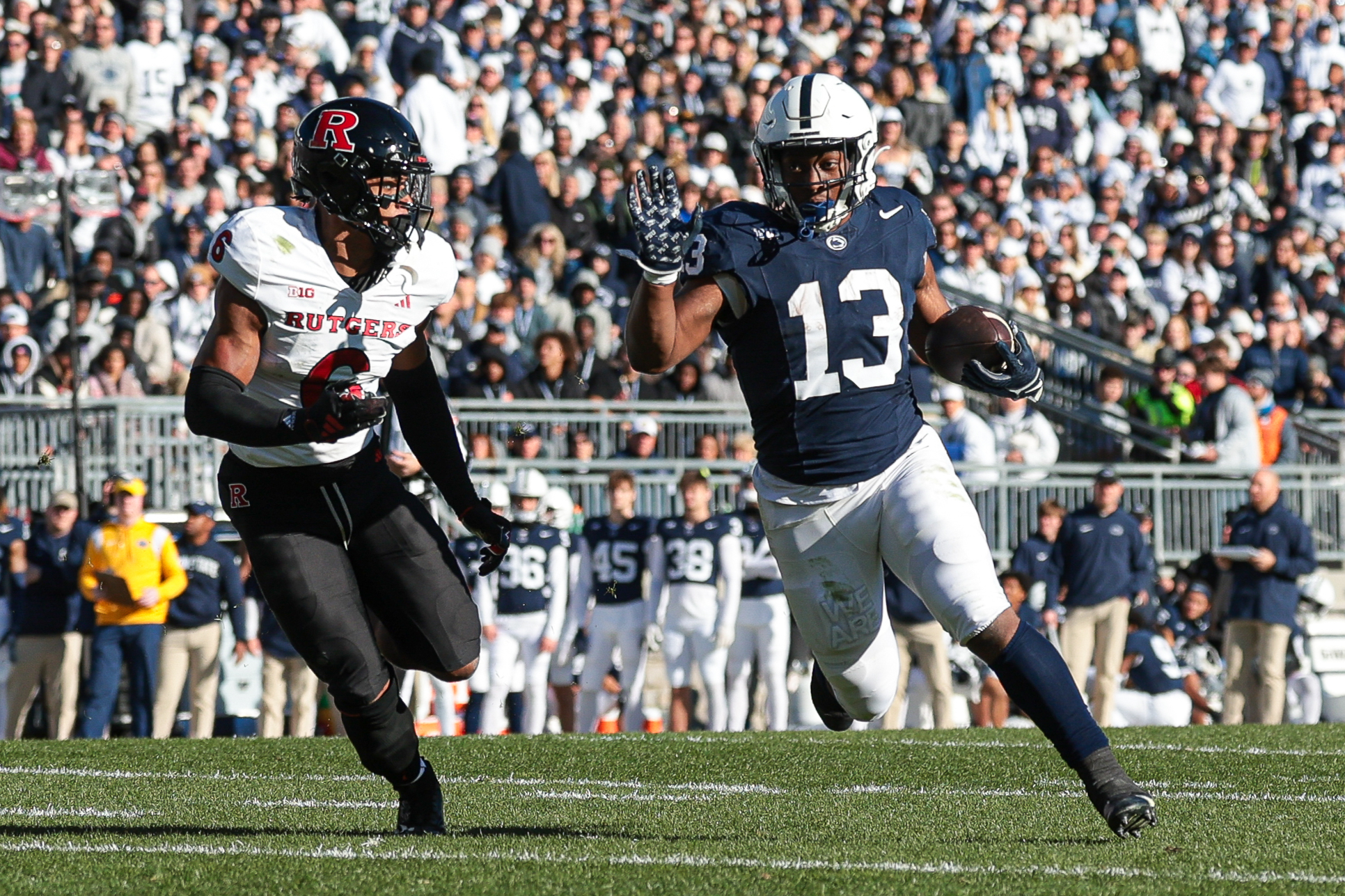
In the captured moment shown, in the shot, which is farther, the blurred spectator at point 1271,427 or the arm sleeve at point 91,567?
the blurred spectator at point 1271,427

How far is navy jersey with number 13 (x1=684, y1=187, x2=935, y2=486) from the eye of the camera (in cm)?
483

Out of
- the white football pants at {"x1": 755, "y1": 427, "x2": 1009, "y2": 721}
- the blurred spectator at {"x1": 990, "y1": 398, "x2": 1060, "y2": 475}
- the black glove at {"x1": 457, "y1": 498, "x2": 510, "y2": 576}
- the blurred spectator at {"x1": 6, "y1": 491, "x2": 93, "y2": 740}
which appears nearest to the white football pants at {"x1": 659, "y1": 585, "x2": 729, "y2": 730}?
the blurred spectator at {"x1": 6, "y1": 491, "x2": 93, "y2": 740}

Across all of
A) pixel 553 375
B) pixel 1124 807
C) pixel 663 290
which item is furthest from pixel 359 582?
pixel 553 375

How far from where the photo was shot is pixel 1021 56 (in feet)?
59.9

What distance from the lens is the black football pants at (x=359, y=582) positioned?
4707 mm

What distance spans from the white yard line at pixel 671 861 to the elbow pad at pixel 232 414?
0.93 m

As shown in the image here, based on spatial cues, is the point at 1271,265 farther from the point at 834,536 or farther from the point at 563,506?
the point at 834,536

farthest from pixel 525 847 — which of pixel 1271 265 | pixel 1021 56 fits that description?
pixel 1021 56

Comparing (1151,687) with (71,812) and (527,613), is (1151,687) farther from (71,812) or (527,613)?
(71,812)

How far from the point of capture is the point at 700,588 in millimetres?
10742

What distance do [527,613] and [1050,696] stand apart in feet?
20.5

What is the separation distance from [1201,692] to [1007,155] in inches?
250

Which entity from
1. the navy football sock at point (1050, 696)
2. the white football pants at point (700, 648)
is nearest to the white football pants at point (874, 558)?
the navy football sock at point (1050, 696)

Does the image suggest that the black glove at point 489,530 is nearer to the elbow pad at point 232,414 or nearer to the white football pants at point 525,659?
the elbow pad at point 232,414
